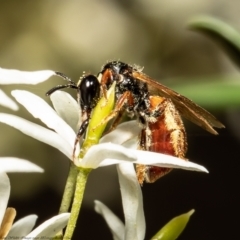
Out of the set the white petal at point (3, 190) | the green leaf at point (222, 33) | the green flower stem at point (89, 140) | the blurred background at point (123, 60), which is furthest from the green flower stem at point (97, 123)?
the blurred background at point (123, 60)

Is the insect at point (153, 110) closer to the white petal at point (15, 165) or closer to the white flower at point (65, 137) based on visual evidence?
the white flower at point (65, 137)

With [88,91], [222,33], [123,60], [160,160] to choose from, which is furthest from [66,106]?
[123,60]

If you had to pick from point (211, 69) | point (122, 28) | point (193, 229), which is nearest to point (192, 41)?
point (211, 69)

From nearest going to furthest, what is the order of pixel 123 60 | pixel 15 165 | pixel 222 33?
pixel 15 165 → pixel 222 33 → pixel 123 60

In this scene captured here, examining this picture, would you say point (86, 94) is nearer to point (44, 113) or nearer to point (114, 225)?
point (44, 113)

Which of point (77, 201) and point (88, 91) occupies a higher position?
point (88, 91)

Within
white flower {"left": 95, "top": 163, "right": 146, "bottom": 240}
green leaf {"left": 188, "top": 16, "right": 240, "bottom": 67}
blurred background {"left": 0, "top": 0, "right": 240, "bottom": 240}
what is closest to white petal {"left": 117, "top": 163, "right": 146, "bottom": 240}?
white flower {"left": 95, "top": 163, "right": 146, "bottom": 240}

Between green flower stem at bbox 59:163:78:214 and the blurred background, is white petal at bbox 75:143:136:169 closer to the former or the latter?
green flower stem at bbox 59:163:78:214
